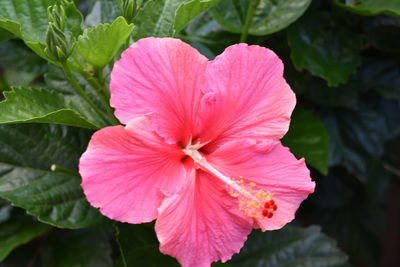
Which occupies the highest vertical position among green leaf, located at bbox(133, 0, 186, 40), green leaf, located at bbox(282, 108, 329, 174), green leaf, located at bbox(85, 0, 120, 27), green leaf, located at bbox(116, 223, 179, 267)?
green leaf, located at bbox(133, 0, 186, 40)

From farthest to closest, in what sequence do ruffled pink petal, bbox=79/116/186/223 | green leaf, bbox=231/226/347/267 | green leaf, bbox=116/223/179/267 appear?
green leaf, bbox=231/226/347/267
green leaf, bbox=116/223/179/267
ruffled pink petal, bbox=79/116/186/223

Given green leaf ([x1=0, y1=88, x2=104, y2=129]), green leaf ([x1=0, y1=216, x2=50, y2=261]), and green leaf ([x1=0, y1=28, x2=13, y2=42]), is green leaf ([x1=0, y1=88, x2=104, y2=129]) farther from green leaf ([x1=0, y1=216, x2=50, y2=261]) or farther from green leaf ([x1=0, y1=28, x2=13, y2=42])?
green leaf ([x1=0, y1=216, x2=50, y2=261])

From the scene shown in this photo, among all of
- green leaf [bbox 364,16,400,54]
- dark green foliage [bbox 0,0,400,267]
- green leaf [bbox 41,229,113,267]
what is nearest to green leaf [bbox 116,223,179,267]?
dark green foliage [bbox 0,0,400,267]

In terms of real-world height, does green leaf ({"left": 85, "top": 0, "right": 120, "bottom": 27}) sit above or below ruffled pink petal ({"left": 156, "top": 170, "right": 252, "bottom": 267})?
above

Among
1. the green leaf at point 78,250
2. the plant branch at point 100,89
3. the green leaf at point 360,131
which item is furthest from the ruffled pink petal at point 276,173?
the green leaf at point 360,131

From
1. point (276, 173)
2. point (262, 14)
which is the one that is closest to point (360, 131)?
point (262, 14)

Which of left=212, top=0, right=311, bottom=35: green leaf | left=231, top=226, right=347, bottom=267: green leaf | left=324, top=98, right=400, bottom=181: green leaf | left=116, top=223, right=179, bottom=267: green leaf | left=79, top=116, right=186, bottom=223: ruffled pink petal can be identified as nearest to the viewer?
left=79, top=116, right=186, bottom=223: ruffled pink petal
